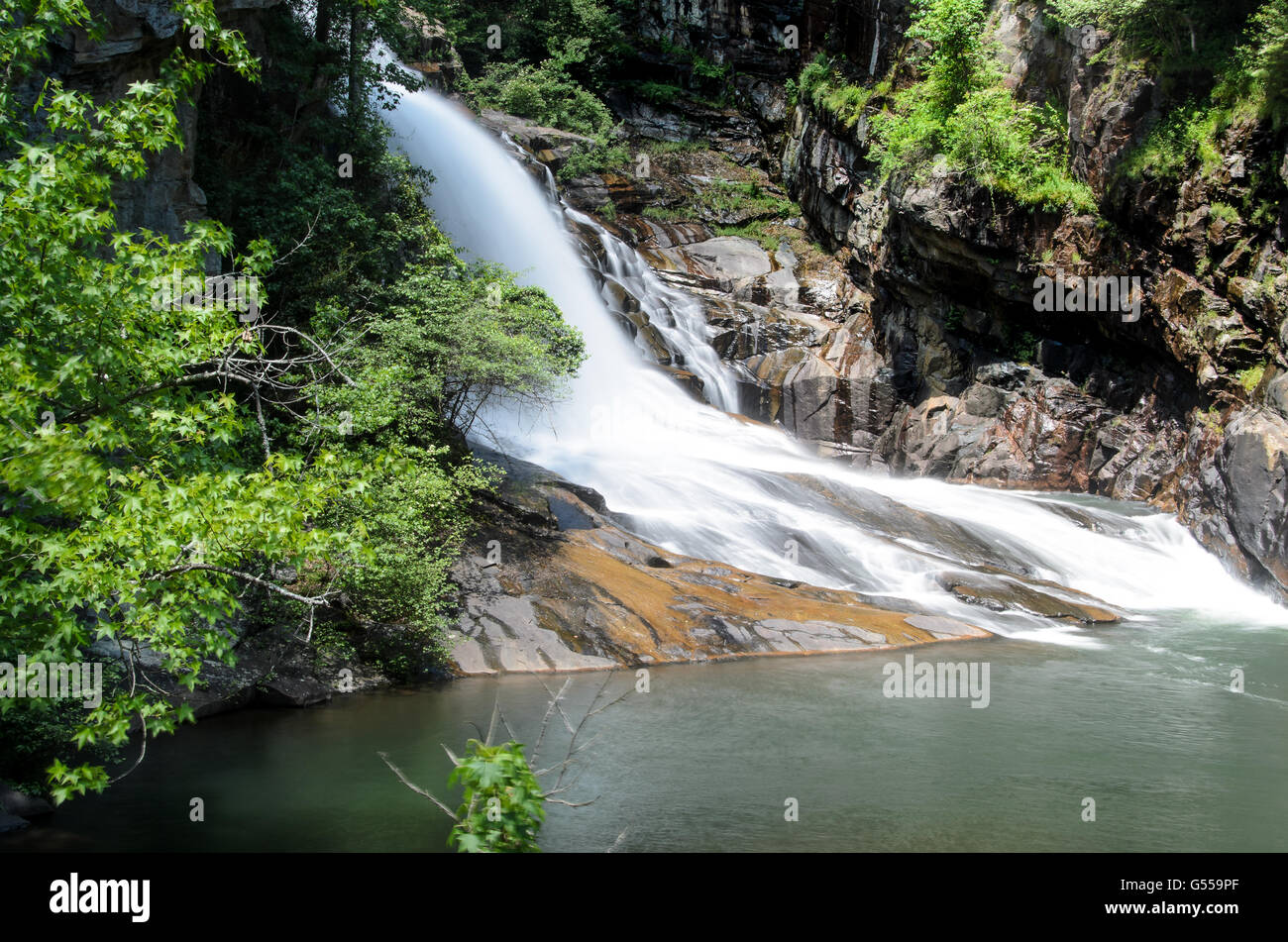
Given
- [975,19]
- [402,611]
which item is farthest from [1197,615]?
[975,19]

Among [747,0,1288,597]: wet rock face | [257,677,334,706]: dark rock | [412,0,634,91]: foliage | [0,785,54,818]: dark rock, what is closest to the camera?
[0,785,54,818]: dark rock

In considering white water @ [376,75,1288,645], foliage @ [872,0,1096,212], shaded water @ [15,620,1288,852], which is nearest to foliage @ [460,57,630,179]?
white water @ [376,75,1288,645]

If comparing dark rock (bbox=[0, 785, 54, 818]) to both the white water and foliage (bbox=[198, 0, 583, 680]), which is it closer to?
foliage (bbox=[198, 0, 583, 680])

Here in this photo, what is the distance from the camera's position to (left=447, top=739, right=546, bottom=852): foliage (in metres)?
5.41

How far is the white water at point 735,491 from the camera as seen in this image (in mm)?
18906

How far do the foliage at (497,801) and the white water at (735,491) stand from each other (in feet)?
42.4

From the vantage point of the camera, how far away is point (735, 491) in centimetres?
2212

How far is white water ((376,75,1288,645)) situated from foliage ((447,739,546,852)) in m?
12.9

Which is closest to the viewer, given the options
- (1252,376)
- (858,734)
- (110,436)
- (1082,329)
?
(110,436)

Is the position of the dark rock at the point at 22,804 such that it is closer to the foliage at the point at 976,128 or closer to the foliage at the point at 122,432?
the foliage at the point at 122,432

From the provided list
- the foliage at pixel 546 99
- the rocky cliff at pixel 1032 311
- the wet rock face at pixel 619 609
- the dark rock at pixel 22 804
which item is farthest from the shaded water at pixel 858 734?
the foliage at pixel 546 99

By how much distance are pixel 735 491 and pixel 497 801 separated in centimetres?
1703

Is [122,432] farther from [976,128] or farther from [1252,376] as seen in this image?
[976,128]

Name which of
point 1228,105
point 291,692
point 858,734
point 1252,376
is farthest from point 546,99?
point 858,734
